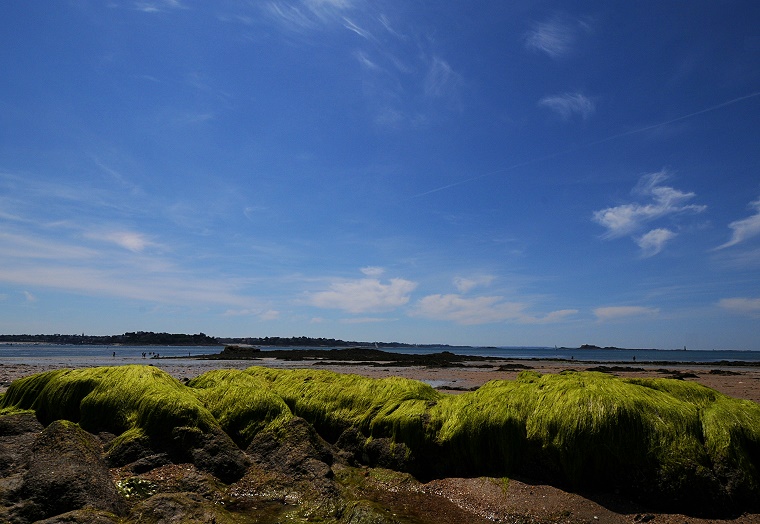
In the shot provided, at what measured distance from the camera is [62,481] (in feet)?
16.3

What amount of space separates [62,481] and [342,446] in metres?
4.42

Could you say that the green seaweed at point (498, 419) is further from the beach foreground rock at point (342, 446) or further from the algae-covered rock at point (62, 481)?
the algae-covered rock at point (62, 481)

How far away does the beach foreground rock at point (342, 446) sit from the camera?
5.34 metres

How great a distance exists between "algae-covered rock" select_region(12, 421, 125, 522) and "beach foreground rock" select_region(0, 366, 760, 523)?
2 cm

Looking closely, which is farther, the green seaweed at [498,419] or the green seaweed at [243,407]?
the green seaweed at [243,407]

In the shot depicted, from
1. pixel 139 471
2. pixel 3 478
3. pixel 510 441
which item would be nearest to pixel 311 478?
pixel 139 471

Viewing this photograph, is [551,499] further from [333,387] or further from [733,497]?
[333,387]

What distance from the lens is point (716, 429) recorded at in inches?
240

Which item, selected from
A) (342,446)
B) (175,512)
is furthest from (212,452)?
(342,446)

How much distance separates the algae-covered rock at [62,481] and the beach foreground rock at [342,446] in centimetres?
2

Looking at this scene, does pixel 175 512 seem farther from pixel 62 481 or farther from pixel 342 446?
pixel 342 446

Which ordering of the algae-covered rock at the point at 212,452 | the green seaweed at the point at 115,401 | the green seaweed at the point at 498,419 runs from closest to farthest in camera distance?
1. the green seaweed at the point at 498,419
2. the algae-covered rock at the point at 212,452
3. the green seaweed at the point at 115,401

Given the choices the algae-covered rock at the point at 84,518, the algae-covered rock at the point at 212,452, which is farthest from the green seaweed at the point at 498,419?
the algae-covered rock at the point at 84,518

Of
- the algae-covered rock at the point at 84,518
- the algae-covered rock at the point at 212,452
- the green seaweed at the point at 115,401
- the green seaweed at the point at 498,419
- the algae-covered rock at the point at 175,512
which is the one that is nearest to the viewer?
the algae-covered rock at the point at 84,518
